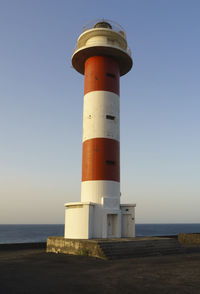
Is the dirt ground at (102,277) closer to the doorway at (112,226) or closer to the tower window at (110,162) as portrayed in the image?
the doorway at (112,226)

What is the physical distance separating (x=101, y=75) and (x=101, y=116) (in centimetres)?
322

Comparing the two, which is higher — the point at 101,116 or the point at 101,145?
the point at 101,116

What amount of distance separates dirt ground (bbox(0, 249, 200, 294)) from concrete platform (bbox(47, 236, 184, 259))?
132cm

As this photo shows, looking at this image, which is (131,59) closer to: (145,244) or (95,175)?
(95,175)

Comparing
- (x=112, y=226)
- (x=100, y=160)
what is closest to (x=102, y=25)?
(x=100, y=160)

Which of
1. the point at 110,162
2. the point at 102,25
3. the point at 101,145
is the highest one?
the point at 102,25

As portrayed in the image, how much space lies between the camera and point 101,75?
20.6m

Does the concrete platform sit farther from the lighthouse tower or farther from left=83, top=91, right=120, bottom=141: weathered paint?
left=83, top=91, right=120, bottom=141: weathered paint

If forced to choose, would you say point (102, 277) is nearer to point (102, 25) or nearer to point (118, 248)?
point (118, 248)

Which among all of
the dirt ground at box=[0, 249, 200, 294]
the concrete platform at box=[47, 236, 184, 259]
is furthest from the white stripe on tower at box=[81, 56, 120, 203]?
the dirt ground at box=[0, 249, 200, 294]

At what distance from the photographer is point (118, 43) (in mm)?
21875

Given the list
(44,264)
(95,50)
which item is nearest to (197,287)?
(44,264)

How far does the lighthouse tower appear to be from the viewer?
1844cm

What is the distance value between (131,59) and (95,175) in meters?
10.0
